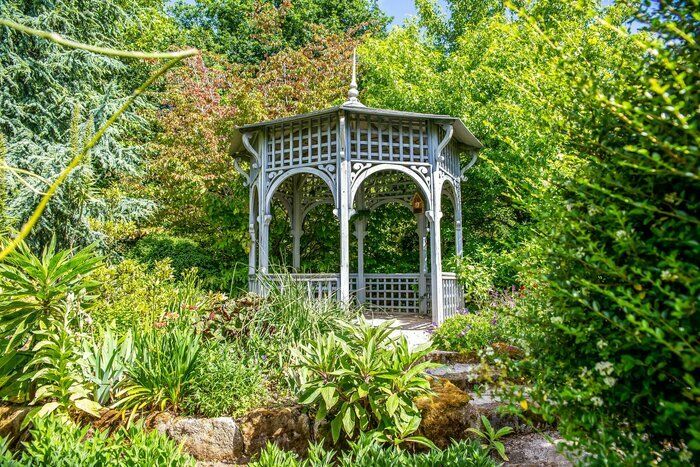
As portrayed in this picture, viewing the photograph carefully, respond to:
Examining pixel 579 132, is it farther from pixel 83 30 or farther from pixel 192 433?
pixel 83 30

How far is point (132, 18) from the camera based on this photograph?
50.8 feet

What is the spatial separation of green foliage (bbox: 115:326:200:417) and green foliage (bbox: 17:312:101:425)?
27cm

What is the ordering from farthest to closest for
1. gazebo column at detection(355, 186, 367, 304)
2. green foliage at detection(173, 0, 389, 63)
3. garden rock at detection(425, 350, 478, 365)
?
green foliage at detection(173, 0, 389, 63) < gazebo column at detection(355, 186, 367, 304) < garden rock at detection(425, 350, 478, 365)

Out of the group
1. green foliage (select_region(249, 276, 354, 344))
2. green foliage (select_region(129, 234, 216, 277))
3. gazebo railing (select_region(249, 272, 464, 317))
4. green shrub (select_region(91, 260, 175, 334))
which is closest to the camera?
green foliage (select_region(249, 276, 354, 344))

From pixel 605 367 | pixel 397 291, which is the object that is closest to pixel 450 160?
pixel 397 291

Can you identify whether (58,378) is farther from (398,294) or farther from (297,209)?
(398,294)

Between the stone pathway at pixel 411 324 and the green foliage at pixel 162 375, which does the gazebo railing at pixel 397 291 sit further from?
the green foliage at pixel 162 375

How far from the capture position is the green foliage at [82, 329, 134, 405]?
3.85 meters

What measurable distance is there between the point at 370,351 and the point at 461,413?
0.85 m

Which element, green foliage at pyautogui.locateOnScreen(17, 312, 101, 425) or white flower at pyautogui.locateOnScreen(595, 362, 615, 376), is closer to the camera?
white flower at pyautogui.locateOnScreen(595, 362, 615, 376)

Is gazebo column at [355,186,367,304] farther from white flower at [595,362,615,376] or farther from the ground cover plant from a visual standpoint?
white flower at [595,362,615,376]

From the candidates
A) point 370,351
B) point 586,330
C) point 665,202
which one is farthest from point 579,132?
point 370,351

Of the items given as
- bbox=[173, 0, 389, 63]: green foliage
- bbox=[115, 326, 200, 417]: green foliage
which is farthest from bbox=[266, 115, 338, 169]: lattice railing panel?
bbox=[173, 0, 389, 63]: green foliage

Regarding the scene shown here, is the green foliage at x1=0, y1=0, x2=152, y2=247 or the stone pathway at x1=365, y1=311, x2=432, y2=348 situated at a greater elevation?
the green foliage at x1=0, y1=0, x2=152, y2=247
